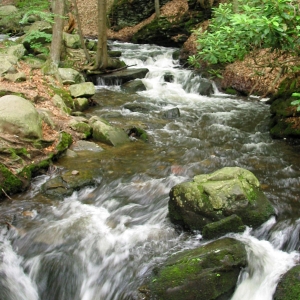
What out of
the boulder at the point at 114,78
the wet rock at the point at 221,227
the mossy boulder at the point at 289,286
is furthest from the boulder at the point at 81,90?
the mossy boulder at the point at 289,286


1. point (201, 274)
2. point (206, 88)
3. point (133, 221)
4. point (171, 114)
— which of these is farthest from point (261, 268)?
point (206, 88)

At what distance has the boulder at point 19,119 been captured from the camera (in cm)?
663

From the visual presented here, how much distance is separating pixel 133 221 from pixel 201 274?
181 cm

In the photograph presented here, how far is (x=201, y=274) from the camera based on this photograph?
12.6 feet

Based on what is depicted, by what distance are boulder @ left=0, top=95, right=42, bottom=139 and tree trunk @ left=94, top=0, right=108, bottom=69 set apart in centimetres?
699

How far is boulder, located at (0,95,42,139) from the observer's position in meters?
6.63

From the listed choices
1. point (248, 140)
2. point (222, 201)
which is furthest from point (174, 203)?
point (248, 140)

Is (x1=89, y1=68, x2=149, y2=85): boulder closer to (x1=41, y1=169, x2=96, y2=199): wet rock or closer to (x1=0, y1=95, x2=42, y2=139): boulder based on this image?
(x1=0, y1=95, x2=42, y2=139): boulder

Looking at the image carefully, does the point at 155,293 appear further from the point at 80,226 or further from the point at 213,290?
the point at 80,226

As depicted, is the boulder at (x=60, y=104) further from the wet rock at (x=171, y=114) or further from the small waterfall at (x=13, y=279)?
the small waterfall at (x=13, y=279)

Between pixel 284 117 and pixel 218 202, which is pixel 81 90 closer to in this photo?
pixel 284 117

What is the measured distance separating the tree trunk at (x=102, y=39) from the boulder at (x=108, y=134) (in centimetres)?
606

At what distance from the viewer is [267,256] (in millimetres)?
4543

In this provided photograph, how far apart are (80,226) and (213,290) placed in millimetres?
2260
